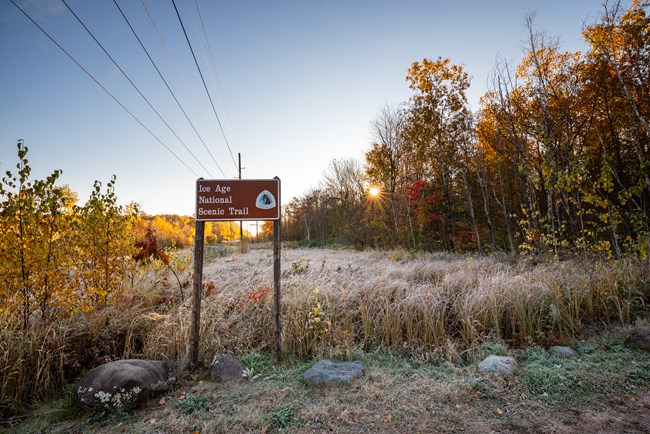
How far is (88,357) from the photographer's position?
11.3 ft

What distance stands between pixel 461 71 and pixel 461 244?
7.74 m

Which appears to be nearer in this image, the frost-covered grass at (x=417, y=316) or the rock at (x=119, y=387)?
the rock at (x=119, y=387)

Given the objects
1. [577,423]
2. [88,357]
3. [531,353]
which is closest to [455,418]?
[577,423]

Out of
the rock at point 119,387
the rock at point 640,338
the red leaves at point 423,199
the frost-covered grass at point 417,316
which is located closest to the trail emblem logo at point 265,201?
the frost-covered grass at point 417,316

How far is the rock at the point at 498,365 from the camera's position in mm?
2980

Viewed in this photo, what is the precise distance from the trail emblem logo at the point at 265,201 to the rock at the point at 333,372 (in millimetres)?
1922

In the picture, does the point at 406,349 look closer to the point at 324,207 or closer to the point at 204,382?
the point at 204,382

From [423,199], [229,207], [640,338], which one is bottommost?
[640,338]

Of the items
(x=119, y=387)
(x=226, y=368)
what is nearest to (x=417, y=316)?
(x=226, y=368)

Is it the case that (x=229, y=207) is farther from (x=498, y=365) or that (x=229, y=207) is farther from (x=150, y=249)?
(x=150, y=249)

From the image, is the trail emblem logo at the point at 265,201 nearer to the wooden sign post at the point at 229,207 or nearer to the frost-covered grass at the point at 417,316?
the wooden sign post at the point at 229,207

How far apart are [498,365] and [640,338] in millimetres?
1825

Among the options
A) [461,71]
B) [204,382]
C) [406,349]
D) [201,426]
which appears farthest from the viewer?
[461,71]

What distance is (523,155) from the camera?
8398 mm
